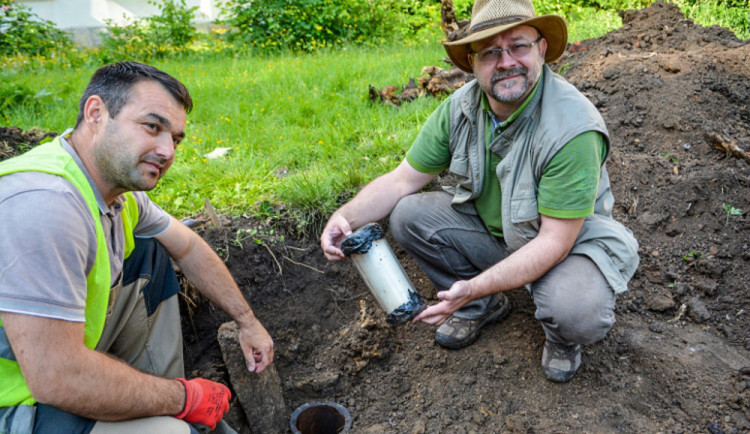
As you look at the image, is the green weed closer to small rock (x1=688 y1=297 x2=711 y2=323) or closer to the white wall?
small rock (x1=688 y1=297 x2=711 y2=323)

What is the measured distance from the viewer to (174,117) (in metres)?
1.97

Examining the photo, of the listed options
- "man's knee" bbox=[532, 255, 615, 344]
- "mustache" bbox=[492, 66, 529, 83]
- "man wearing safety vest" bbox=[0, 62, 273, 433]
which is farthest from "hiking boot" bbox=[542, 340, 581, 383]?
"man wearing safety vest" bbox=[0, 62, 273, 433]

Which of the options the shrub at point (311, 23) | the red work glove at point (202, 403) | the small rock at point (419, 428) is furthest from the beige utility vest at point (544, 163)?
the shrub at point (311, 23)

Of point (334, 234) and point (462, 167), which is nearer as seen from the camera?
point (334, 234)

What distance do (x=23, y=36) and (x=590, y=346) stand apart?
1065cm

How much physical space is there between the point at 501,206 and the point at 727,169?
7.45 ft

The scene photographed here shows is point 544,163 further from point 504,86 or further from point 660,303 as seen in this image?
point 660,303

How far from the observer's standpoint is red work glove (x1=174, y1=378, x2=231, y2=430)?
1.90 meters

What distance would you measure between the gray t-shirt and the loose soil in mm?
1205

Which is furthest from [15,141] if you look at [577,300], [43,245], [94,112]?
[577,300]

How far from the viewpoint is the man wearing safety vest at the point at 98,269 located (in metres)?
1.52

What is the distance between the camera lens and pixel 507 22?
7.81ft

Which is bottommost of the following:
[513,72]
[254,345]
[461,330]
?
[461,330]

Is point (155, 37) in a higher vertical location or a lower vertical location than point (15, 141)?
lower
